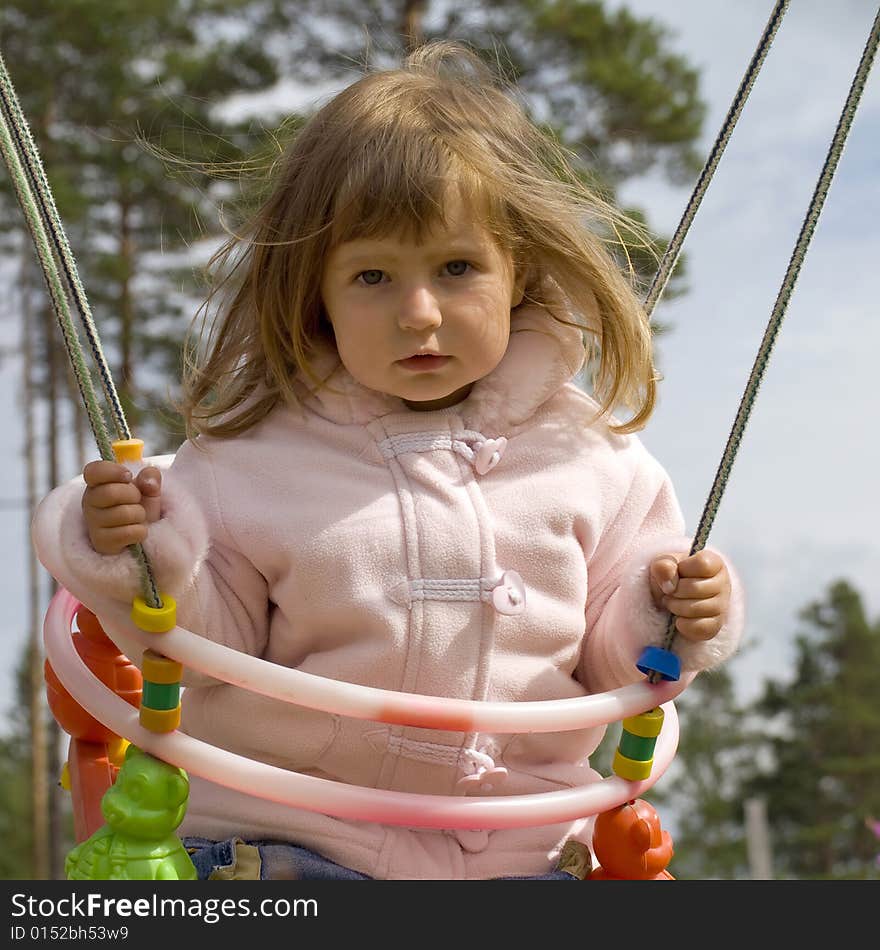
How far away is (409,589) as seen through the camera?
7.80ft

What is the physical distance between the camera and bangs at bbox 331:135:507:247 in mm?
2371

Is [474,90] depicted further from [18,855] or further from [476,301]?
[18,855]

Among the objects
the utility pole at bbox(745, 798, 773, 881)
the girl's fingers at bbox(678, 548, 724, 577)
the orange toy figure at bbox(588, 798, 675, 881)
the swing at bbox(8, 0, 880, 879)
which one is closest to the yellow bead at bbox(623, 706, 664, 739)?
the swing at bbox(8, 0, 880, 879)

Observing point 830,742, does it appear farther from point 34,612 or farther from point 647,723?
point 647,723

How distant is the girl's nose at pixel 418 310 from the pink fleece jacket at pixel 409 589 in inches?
10.1

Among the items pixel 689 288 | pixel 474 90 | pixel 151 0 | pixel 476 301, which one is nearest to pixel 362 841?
pixel 476 301

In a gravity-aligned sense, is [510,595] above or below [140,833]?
above

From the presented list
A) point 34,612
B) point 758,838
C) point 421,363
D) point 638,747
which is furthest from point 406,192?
point 758,838

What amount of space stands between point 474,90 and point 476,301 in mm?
532

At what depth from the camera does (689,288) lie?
11.3 m

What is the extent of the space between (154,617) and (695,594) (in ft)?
2.89

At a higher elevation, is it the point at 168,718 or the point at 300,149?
the point at 300,149

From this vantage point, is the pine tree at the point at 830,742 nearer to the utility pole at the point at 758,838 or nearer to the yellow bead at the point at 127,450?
the utility pole at the point at 758,838

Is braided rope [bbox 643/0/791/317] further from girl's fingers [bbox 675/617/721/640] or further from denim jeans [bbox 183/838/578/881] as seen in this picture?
denim jeans [bbox 183/838/578/881]
